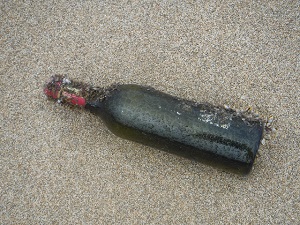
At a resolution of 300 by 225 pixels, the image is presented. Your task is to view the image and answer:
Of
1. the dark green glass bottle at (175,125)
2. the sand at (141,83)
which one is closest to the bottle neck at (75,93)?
the dark green glass bottle at (175,125)

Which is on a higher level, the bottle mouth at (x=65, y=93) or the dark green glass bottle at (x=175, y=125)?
the bottle mouth at (x=65, y=93)

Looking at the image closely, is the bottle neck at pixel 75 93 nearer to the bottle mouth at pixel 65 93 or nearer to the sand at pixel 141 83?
the bottle mouth at pixel 65 93

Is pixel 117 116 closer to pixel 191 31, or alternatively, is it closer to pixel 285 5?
pixel 191 31

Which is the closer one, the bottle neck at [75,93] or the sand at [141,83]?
the bottle neck at [75,93]

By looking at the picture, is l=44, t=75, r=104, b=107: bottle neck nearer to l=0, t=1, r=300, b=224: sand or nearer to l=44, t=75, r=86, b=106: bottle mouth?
l=44, t=75, r=86, b=106: bottle mouth

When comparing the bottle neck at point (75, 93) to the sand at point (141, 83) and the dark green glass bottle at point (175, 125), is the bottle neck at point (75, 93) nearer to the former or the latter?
the dark green glass bottle at point (175, 125)

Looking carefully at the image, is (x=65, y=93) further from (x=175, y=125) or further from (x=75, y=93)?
(x=175, y=125)

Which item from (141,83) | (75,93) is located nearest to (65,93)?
(75,93)

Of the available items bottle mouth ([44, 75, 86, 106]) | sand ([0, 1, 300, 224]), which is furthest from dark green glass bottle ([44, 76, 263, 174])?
sand ([0, 1, 300, 224])
